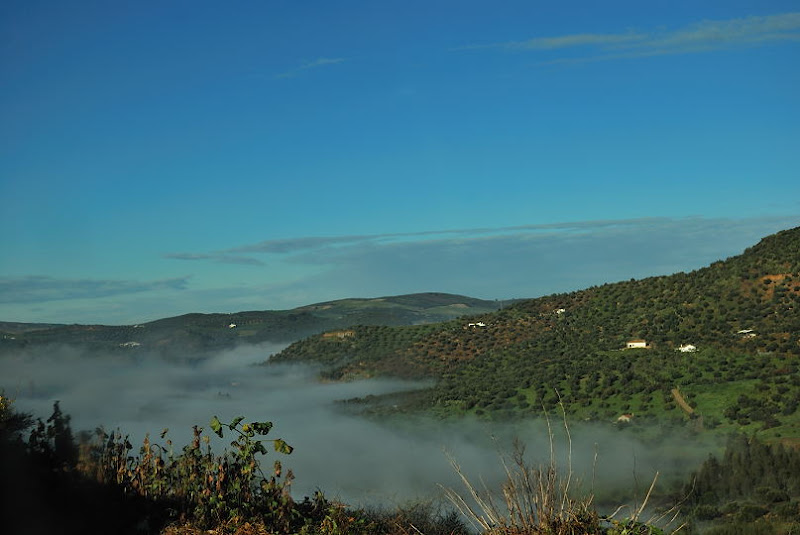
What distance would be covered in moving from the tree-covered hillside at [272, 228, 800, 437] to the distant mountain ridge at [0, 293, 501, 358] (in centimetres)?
6399

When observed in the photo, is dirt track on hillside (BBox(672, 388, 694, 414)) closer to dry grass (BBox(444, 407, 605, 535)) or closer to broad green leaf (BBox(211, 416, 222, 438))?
broad green leaf (BBox(211, 416, 222, 438))

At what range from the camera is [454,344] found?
216 feet

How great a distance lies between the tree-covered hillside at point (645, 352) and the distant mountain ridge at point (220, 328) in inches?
2519

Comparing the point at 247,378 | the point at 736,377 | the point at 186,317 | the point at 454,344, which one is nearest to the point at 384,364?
the point at 454,344

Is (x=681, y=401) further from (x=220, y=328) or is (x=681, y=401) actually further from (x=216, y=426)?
(x=220, y=328)

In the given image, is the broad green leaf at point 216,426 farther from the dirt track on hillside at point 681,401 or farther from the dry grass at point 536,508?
the dirt track on hillside at point 681,401

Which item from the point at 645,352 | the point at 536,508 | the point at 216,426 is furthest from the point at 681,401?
the point at 536,508

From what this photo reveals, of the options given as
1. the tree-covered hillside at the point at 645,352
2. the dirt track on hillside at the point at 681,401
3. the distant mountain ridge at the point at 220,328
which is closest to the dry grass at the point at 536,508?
the tree-covered hillside at the point at 645,352

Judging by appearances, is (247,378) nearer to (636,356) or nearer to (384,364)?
(384,364)

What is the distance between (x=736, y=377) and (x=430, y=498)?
128ft

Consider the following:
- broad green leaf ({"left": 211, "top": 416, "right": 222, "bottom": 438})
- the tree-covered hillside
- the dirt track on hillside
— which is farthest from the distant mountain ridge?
broad green leaf ({"left": 211, "top": 416, "right": 222, "bottom": 438})

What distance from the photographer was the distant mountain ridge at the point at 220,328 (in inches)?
5364

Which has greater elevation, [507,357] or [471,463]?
[507,357]

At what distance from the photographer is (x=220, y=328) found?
482 feet
